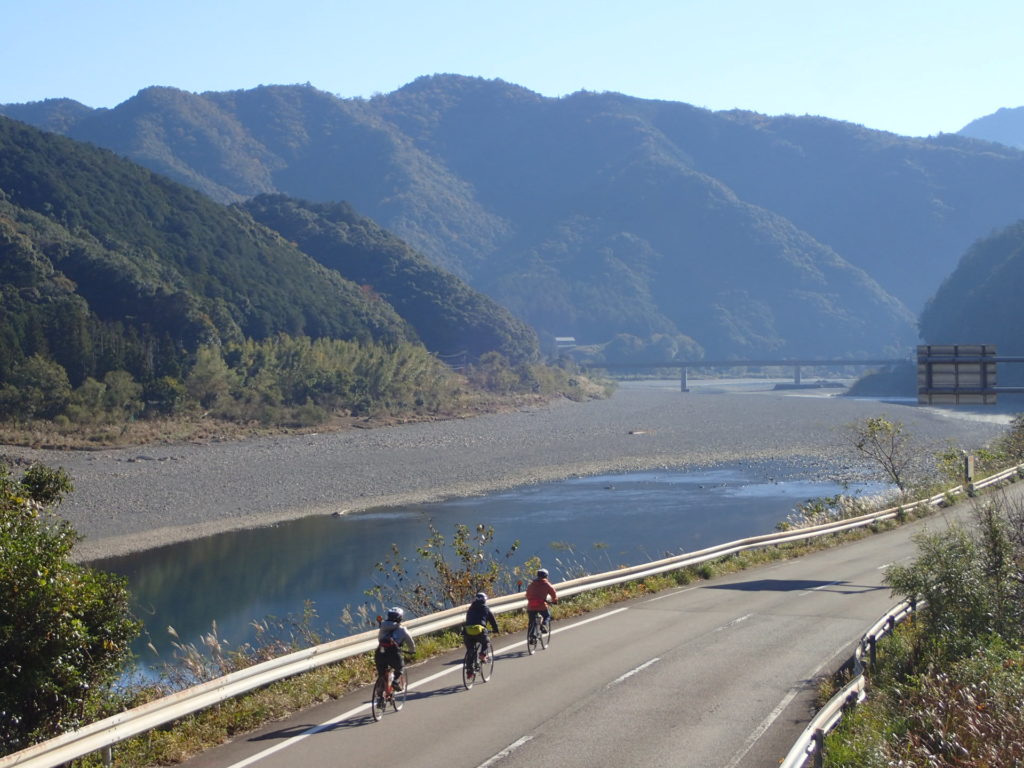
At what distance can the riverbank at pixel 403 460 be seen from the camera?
130ft

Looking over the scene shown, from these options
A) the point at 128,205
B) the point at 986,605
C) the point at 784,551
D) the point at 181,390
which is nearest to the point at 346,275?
the point at 128,205

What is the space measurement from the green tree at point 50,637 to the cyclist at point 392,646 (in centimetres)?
229

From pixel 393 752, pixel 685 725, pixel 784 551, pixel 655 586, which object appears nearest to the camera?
pixel 393 752

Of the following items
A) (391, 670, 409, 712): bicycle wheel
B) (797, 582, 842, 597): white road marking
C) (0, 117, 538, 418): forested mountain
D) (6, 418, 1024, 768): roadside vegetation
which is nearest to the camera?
(6, 418, 1024, 768): roadside vegetation

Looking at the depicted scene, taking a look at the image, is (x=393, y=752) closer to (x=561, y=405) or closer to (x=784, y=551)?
(x=784, y=551)

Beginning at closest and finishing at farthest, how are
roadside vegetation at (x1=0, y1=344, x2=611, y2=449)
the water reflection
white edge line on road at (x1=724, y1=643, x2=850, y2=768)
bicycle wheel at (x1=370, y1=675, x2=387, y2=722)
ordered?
white edge line on road at (x1=724, y1=643, x2=850, y2=768), bicycle wheel at (x1=370, y1=675, x2=387, y2=722), the water reflection, roadside vegetation at (x1=0, y1=344, x2=611, y2=449)

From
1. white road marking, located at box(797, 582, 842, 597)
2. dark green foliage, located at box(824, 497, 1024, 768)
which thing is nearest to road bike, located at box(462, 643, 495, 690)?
dark green foliage, located at box(824, 497, 1024, 768)

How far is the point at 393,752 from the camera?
27.9ft

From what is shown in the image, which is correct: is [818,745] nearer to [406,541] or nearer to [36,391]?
[406,541]

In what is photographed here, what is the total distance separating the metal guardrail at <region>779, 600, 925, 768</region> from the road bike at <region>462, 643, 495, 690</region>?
11.6 ft

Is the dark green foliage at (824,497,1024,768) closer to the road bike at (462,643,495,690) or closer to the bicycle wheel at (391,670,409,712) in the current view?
the road bike at (462,643,495,690)

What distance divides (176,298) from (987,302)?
278 ft

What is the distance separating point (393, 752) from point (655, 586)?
32.6 ft

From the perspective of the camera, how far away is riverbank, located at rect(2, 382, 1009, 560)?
130 feet
